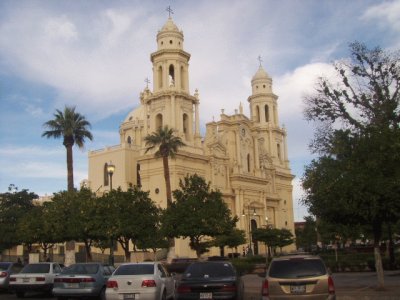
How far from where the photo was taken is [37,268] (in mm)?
20953

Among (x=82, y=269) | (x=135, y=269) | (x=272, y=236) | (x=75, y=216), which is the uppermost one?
(x=75, y=216)

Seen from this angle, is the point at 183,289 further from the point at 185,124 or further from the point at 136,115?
the point at 136,115

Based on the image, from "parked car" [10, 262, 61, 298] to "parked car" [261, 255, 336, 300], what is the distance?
11221mm

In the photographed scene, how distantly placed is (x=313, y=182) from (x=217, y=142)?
51117 millimetres

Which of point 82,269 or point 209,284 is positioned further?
point 82,269

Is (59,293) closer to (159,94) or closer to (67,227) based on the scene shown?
(67,227)

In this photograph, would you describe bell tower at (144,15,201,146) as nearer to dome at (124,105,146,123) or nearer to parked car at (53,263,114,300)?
dome at (124,105,146,123)

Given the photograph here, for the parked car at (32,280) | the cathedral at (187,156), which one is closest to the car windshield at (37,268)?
the parked car at (32,280)

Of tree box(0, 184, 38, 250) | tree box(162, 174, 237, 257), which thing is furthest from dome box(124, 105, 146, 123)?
tree box(162, 174, 237, 257)

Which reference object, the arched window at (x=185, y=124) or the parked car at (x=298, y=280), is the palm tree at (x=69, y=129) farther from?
the parked car at (x=298, y=280)

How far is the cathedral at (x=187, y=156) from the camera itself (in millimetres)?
65800

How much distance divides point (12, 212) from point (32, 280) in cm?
3901

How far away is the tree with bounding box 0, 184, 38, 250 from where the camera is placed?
53.7 meters

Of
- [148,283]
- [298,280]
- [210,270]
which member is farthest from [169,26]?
[298,280]
